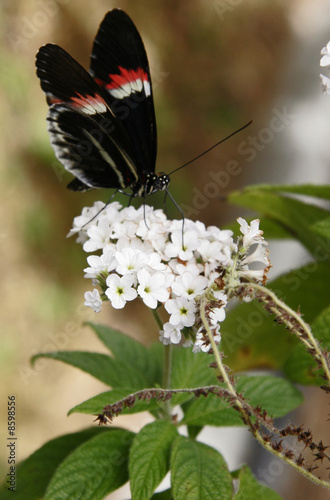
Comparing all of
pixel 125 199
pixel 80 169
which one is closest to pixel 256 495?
pixel 80 169

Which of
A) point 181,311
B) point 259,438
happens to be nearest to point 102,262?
point 181,311

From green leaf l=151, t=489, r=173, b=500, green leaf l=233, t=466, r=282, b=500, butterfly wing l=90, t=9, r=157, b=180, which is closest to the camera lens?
green leaf l=233, t=466, r=282, b=500

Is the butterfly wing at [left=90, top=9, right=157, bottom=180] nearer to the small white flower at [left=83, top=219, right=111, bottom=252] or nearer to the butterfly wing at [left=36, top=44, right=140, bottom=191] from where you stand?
the butterfly wing at [left=36, top=44, right=140, bottom=191]

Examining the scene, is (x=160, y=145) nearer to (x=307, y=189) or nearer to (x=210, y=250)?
(x=307, y=189)

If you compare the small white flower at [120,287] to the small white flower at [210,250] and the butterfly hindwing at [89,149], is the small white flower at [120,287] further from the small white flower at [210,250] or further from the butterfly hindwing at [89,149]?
the butterfly hindwing at [89,149]

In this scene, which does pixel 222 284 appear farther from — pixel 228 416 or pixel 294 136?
pixel 294 136

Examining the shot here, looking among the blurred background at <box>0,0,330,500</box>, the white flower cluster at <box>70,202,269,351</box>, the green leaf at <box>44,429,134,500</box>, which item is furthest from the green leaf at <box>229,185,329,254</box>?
the blurred background at <box>0,0,330,500</box>
